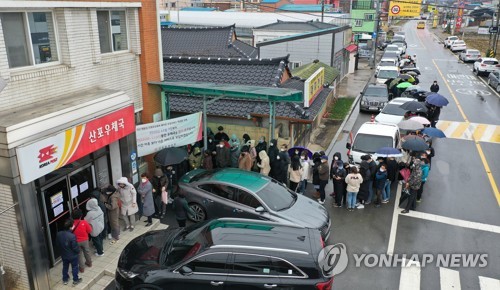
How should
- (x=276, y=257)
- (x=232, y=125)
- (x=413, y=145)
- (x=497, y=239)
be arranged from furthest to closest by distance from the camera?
(x=232, y=125) < (x=413, y=145) < (x=497, y=239) < (x=276, y=257)

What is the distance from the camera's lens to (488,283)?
895 cm

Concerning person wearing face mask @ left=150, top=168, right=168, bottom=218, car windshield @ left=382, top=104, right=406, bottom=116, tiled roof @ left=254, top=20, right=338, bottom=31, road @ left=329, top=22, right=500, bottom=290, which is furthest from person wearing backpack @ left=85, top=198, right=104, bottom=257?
tiled roof @ left=254, top=20, right=338, bottom=31

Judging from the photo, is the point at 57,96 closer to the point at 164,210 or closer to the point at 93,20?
the point at 93,20

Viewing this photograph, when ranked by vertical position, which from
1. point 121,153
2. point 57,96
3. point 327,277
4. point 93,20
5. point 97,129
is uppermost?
point 93,20

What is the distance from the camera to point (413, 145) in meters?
13.6

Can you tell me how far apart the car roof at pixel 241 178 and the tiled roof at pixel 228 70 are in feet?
17.1

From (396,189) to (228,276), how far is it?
8.59 meters

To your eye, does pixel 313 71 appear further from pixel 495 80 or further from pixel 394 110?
pixel 495 80

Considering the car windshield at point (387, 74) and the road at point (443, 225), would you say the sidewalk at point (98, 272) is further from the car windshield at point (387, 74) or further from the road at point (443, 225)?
the car windshield at point (387, 74)

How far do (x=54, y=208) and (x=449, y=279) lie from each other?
29.5 feet

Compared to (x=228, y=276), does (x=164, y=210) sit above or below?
below

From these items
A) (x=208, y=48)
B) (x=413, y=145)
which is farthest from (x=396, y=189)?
(x=208, y=48)

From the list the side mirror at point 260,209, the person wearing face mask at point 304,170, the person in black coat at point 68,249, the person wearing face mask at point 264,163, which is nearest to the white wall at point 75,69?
the person in black coat at point 68,249

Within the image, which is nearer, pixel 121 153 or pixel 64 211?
pixel 64 211
